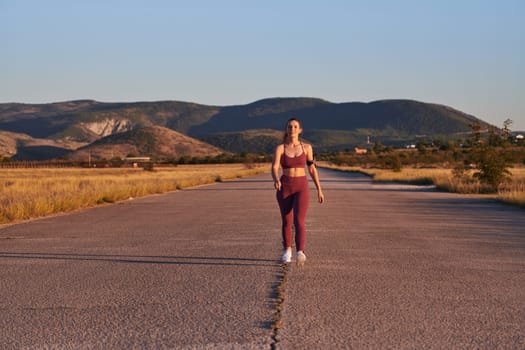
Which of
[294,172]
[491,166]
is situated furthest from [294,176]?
[491,166]

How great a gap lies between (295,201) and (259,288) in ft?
6.85

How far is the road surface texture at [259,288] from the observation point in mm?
6152

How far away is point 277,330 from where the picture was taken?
20.8ft

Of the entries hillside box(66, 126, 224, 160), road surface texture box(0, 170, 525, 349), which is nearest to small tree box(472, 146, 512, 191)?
road surface texture box(0, 170, 525, 349)

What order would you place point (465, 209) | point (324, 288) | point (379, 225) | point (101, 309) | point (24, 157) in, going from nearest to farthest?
point (101, 309) → point (324, 288) → point (379, 225) → point (465, 209) → point (24, 157)

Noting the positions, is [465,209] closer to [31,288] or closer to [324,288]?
[324,288]

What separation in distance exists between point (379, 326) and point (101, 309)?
268 cm

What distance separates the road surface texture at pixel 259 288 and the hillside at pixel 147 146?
15340 centimetres

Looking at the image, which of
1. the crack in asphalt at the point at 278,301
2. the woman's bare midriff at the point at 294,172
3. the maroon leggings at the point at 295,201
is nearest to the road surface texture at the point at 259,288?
the crack in asphalt at the point at 278,301

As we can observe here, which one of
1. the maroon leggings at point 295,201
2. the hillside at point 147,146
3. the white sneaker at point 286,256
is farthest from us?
the hillside at point 147,146

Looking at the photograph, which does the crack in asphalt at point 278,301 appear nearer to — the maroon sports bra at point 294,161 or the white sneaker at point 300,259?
the white sneaker at point 300,259

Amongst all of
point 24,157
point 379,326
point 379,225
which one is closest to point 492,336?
point 379,326

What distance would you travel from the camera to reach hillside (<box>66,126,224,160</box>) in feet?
554

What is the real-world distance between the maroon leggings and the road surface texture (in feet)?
1.55
